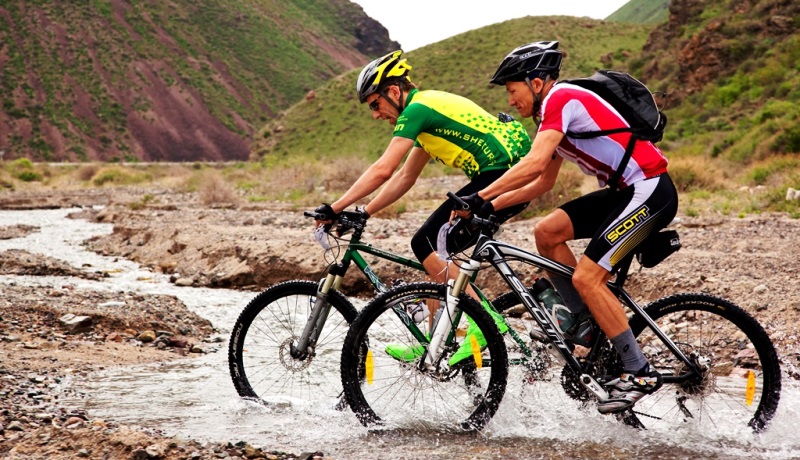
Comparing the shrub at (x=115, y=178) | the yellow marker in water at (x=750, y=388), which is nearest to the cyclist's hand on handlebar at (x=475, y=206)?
the yellow marker in water at (x=750, y=388)

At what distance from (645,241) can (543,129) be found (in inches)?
33.9

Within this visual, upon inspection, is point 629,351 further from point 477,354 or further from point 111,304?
point 111,304

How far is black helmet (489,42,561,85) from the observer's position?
477 centimetres

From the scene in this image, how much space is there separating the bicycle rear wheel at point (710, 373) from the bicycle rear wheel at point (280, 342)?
1.92 meters

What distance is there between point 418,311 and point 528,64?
1562 mm

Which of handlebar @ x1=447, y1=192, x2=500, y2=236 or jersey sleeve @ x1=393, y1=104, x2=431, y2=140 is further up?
jersey sleeve @ x1=393, y1=104, x2=431, y2=140

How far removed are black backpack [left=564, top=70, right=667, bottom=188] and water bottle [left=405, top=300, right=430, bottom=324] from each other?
4.29ft

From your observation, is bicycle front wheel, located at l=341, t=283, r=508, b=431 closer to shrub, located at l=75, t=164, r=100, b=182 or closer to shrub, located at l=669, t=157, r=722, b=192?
shrub, located at l=669, t=157, r=722, b=192

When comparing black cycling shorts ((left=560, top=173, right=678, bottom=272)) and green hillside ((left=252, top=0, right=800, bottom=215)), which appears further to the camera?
green hillside ((left=252, top=0, right=800, bottom=215))

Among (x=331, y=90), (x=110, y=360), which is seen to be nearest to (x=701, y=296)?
(x=110, y=360)

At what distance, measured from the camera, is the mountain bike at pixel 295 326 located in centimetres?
538

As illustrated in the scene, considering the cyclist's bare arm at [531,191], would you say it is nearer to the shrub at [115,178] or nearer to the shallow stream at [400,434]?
the shallow stream at [400,434]

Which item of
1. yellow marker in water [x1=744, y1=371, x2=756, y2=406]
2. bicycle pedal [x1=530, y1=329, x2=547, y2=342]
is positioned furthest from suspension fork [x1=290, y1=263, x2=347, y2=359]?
yellow marker in water [x1=744, y1=371, x2=756, y2=406]

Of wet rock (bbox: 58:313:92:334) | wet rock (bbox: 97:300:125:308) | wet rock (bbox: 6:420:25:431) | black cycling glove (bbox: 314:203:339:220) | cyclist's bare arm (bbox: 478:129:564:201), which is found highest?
cyclist's bare arm (bbox: 478:129:564:201)
